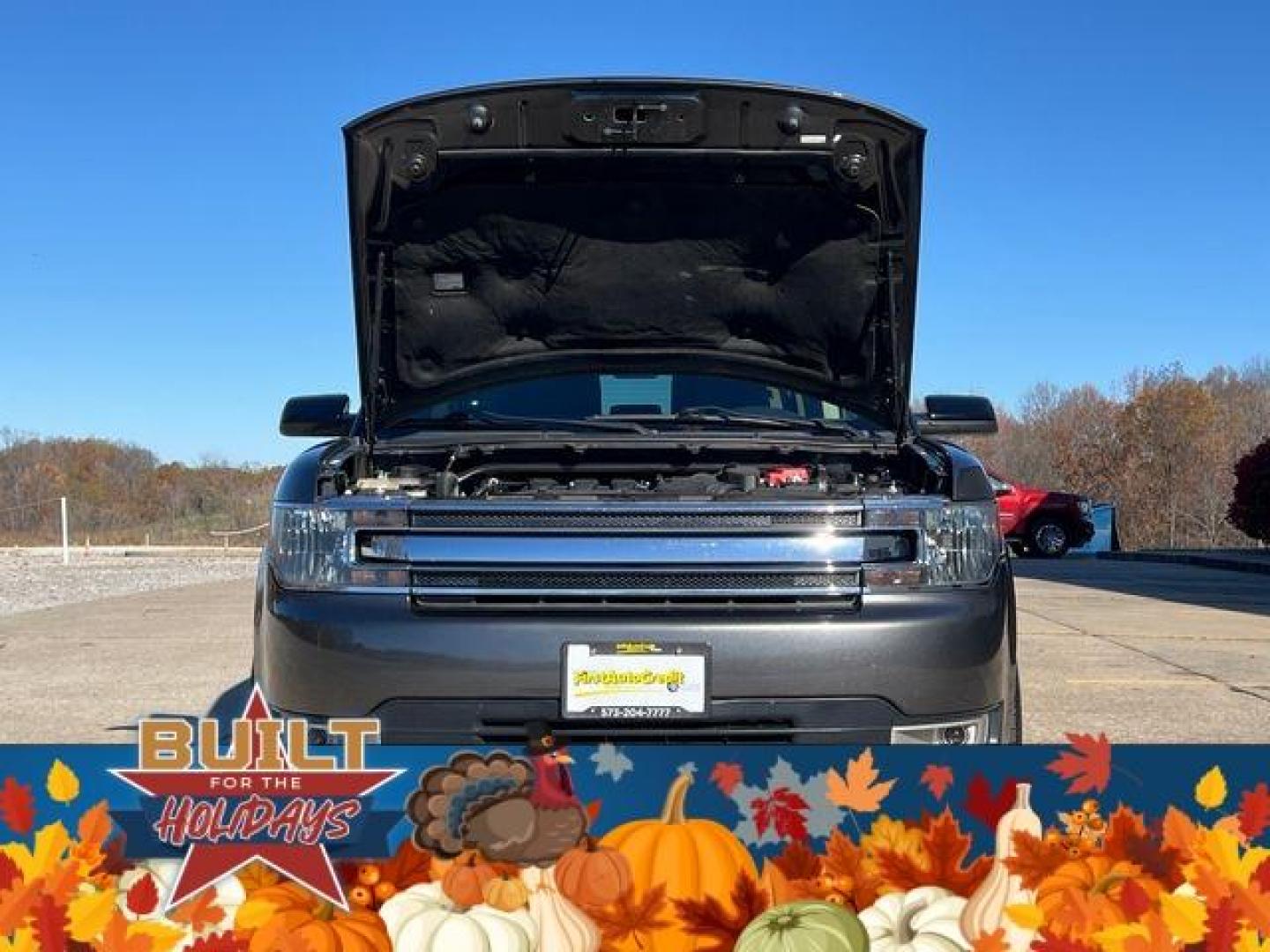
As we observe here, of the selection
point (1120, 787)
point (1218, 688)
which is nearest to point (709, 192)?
point (1120, 787)

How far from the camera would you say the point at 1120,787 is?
2.12 metres

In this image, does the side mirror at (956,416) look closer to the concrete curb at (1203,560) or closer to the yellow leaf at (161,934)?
the yellow leaf at (161,934)

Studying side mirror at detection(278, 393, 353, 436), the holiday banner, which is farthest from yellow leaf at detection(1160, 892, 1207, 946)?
side mirror at detection(278, 393, 353, 436)

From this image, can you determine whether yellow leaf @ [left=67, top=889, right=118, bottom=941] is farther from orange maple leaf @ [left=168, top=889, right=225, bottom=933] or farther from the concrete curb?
the concrete curb

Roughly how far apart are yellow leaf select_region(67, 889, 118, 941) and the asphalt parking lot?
64.7 inches

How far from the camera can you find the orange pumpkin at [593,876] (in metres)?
2.07

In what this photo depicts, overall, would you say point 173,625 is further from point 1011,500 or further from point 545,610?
point 1011,500

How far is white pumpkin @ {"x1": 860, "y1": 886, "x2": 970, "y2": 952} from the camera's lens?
6.75 ft

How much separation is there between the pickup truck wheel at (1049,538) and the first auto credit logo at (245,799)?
897 inches

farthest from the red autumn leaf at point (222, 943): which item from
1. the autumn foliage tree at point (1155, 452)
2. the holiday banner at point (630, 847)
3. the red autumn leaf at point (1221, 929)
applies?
the autumn foliage tree at point (1155, 452)

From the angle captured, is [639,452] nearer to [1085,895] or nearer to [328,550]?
[328,550]

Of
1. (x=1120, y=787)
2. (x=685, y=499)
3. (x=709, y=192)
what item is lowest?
(x=1120, y=787)

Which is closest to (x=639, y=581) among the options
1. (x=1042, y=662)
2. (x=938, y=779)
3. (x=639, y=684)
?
(x=639, y=684)

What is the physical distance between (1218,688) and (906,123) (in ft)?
16.2
